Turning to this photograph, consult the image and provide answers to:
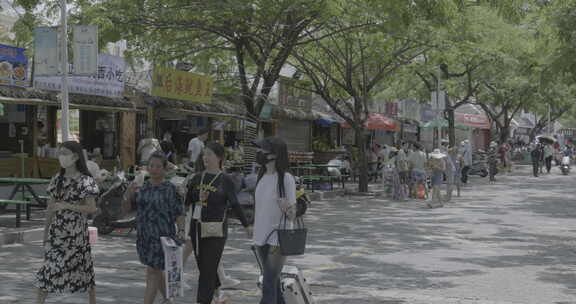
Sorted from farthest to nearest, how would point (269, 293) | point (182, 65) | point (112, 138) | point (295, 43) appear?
point (182, 65), point (112, 138), point (295, 43), point (269, 293)

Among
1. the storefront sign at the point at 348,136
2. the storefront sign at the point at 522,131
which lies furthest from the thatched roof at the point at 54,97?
the storefront sign at the point at 522,131

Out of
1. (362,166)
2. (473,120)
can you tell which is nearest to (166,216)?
(362,166)

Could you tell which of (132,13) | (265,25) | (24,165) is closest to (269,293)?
(132,13)

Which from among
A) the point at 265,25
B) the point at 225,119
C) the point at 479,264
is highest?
the point at 265,25

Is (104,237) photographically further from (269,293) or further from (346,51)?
(346,51)

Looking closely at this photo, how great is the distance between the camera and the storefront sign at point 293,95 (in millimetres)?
27300

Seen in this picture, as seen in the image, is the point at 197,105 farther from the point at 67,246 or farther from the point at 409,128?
the point at 409,128

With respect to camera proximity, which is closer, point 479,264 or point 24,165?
point 479,264

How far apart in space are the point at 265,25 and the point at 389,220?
5593 mm

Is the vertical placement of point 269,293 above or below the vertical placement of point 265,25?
below

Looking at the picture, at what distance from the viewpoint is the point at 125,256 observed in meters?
10.2

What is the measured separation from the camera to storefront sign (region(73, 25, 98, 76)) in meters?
12.2

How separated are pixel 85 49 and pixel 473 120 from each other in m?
45.4

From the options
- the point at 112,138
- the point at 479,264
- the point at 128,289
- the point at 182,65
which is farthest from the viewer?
the point at 182,65
